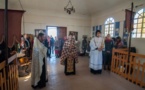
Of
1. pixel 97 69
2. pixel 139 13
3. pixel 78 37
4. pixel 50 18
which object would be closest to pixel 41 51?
pixel 97 69

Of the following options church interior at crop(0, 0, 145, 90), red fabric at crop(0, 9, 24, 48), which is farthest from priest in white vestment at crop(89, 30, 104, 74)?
red fabric at crop(0, 9, 24, 48)

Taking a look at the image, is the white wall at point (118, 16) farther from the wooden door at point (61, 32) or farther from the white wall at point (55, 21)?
the wooden door at point (61, 32)

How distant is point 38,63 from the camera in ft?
9.51

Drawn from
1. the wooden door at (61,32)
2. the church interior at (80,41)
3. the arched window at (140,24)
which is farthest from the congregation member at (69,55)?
the wooden door at (61,32)

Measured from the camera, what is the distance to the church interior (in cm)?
193

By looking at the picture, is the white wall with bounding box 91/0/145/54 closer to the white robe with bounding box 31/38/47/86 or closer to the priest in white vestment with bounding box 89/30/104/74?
the priest in white vestment with bounding box 89/30/104/74

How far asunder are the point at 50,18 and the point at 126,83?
6.44 metres

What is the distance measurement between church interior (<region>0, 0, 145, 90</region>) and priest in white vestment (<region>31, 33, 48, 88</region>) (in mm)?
69

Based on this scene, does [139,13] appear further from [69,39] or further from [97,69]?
[69,39]

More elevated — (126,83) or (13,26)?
(13,26)

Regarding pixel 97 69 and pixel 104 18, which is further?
pixel 104 18

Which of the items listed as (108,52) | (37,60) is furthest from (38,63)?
(108,52)

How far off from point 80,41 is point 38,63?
6407 millimetres

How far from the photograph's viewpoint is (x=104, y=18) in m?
7.40
